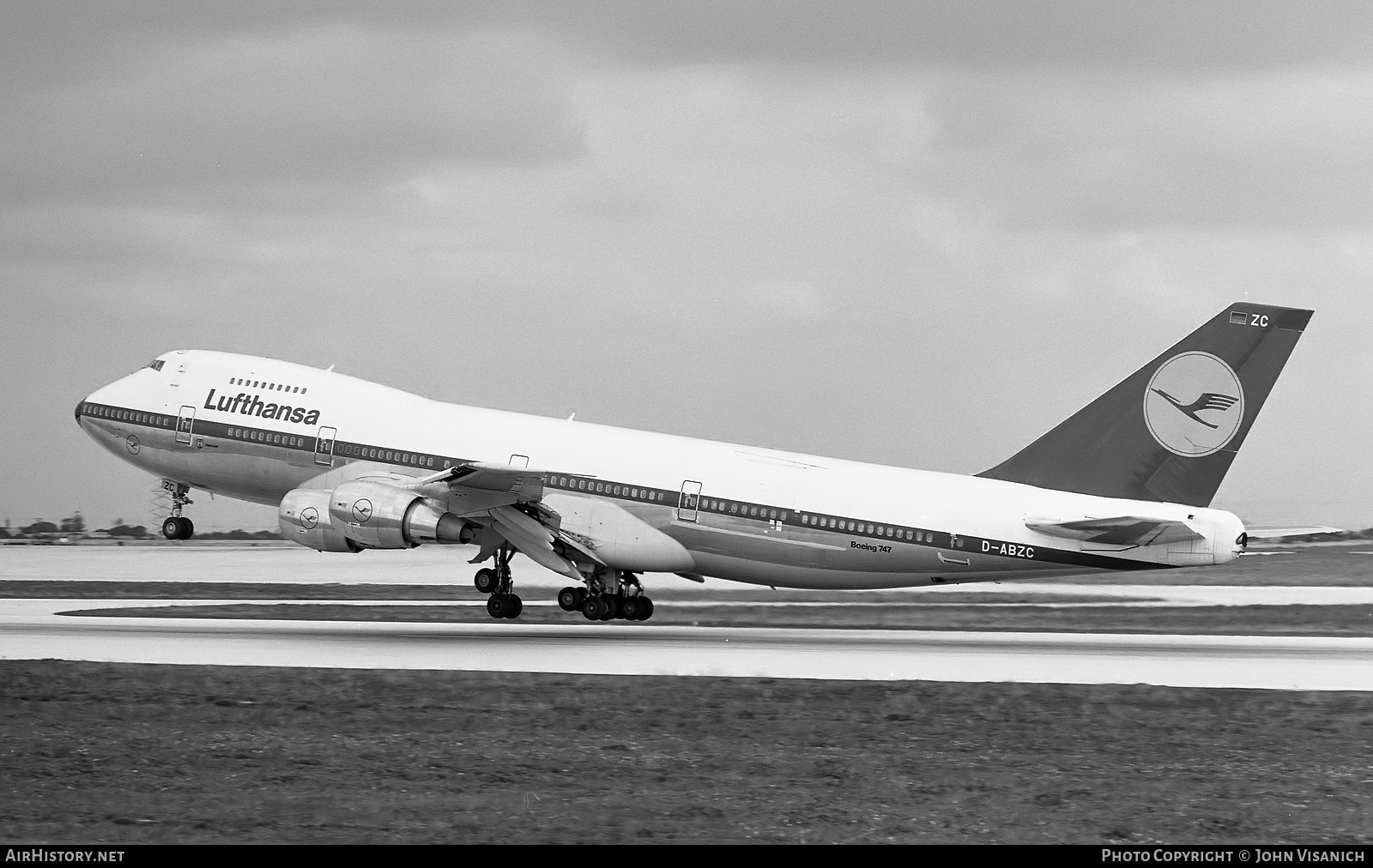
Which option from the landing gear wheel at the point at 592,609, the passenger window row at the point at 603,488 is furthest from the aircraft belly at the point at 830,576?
the landing gear wheel at the point at 592,609

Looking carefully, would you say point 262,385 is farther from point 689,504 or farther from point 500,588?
point 689,504

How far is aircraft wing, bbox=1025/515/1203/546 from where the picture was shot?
30.9 metres

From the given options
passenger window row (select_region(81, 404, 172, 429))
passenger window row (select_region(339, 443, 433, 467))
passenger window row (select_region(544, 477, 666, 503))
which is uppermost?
passenger window row (select_region(81, 404, 172, 429))

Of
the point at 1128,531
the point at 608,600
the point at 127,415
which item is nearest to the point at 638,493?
the point at 608,600

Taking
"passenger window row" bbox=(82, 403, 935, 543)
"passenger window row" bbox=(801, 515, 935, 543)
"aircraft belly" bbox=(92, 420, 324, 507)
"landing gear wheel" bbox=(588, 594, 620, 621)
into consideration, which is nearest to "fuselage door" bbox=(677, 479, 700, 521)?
"passenger window row" bbox=(82, 403, 935, 543)

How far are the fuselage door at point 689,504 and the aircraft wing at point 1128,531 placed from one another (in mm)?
8432

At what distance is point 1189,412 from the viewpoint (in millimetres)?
32156

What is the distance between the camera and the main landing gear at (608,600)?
36688 millimetres

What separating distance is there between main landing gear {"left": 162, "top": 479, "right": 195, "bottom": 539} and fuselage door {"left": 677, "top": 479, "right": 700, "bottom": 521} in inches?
559

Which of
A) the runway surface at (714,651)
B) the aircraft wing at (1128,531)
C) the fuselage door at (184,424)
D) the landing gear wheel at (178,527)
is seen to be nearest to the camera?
the runway surface at (714,651)

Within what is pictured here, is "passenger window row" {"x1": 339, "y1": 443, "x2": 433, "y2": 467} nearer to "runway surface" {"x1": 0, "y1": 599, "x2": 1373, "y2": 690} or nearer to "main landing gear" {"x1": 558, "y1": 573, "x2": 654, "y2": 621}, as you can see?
"runway surface" {"x1": 0, "y1": 599, "x2": 1373, "y2": 690}

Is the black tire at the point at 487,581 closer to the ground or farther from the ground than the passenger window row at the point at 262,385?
closer to the ground

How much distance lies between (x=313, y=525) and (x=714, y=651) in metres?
10.5

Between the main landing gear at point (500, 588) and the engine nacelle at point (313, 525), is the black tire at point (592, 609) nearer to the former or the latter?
the main landing gear at point (500, 588)
